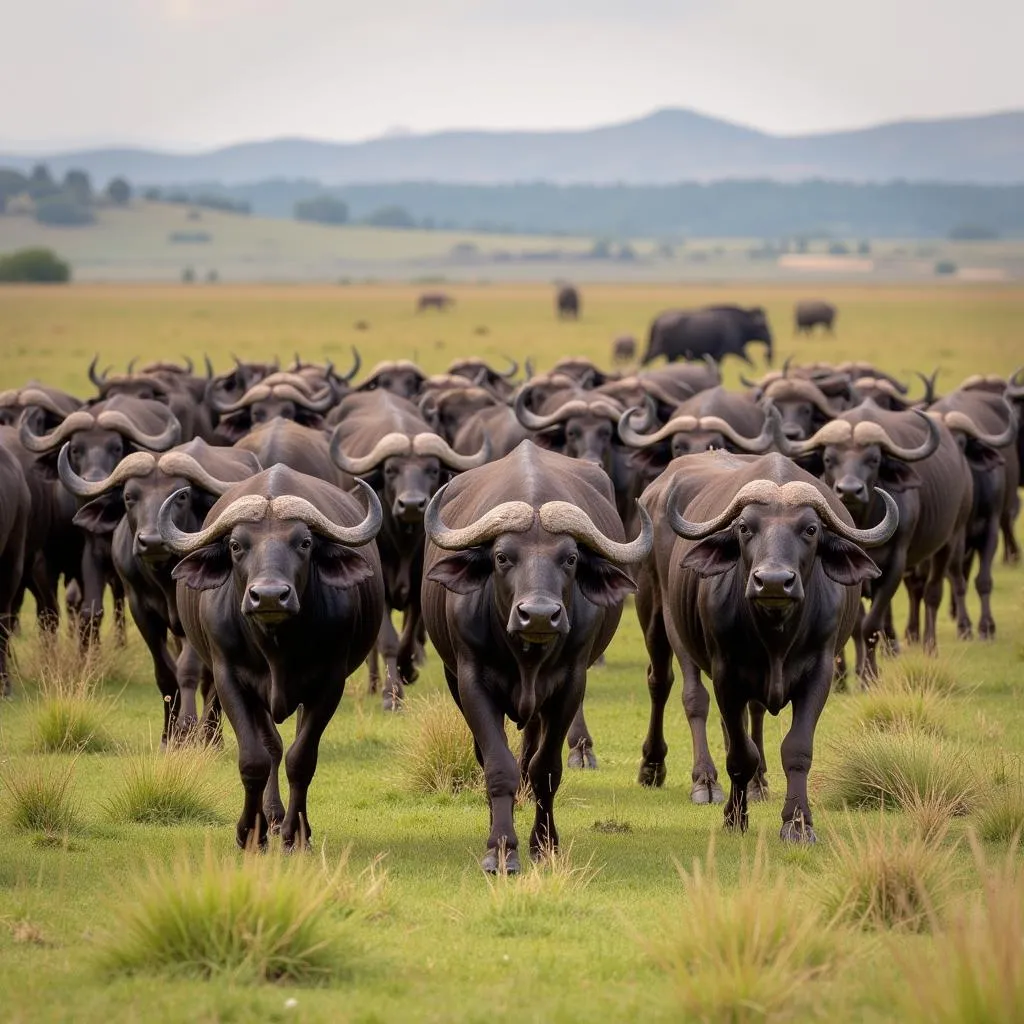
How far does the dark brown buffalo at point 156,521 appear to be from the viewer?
11.6m

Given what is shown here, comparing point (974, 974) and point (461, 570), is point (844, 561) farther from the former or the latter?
point (974, 974)

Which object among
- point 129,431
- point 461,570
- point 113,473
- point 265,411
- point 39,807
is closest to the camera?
point 461,570

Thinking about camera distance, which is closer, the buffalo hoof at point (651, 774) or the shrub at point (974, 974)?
the shrub at point (974, 974)

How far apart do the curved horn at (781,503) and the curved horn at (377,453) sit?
5.05 metres

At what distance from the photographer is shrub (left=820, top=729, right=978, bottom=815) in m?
9.98

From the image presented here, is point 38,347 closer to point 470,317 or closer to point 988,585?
point 470,317

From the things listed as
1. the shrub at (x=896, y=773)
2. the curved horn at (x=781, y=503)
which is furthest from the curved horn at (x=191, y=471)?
the shrub at (x=896, y=773)

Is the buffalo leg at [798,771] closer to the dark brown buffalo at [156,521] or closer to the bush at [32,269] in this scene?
Answer: the dark brown buffalo at [156,521]

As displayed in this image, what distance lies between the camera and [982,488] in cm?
1725

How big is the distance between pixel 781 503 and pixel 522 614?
62.3 inches

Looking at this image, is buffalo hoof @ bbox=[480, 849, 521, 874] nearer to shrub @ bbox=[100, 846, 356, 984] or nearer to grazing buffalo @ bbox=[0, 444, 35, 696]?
shrub @ bbox=[100, 846, 356, 984]

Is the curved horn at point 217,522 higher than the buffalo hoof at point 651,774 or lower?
higher

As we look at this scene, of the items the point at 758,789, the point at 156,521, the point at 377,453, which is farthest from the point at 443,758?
the point at 377,453

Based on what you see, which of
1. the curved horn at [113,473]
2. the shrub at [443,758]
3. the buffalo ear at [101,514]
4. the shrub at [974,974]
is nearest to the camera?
the shrub at [974,974]
